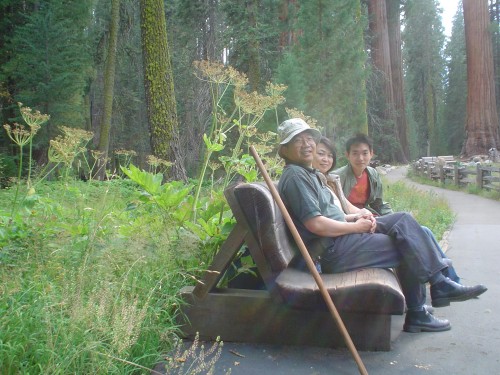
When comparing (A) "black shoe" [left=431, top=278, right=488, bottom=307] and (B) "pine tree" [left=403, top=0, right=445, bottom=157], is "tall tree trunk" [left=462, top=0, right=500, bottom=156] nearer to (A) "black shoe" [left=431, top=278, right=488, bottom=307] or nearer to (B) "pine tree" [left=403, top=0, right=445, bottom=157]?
(A) "black shoe" [left=431, top=278, right=488, bottom=307]

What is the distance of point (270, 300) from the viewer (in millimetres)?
3830

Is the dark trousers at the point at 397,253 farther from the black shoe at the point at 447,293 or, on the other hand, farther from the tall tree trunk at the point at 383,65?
the tall tree trunk at the point at 383,65

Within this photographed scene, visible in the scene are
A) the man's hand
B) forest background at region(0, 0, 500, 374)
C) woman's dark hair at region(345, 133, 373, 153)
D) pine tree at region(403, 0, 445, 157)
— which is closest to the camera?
forest background at region(0, 0, 500, 374)

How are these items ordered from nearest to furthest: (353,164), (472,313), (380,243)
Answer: (380,243)
(472,313)
(353,164)

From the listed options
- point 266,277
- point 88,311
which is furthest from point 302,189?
point 88,311

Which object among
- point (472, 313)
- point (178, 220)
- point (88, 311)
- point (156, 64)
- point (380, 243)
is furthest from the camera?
point (156, 64)

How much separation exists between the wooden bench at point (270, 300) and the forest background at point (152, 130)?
0.26m

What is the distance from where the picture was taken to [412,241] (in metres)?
3.91

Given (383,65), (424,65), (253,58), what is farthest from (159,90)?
(424,65)

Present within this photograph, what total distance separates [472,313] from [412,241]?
1.41m

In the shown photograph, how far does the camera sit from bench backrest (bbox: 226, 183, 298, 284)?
141 inches

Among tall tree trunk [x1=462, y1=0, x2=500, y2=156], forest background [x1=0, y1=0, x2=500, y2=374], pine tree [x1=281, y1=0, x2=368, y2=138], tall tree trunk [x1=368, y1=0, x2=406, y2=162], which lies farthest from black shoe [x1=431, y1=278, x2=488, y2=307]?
tall tree trunk [x1=462, y1=0, x2=500, y2=156]

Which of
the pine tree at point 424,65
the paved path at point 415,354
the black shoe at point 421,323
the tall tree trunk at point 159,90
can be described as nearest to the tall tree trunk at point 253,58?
the tall tree trunk at point 159,90

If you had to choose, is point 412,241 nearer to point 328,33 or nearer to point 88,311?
point 88,311
